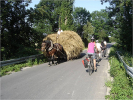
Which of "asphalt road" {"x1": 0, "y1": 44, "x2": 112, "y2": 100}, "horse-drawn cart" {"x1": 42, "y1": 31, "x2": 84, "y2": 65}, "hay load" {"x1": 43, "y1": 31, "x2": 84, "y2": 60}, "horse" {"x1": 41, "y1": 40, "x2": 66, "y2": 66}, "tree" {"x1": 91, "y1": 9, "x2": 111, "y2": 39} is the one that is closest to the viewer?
"asphalt road" {"x1": 0, "y1": 44, "x2": 112, "y2": 100}

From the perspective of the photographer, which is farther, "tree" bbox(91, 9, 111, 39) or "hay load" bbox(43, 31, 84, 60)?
"tree" bbox(91, 9, 111, 39)

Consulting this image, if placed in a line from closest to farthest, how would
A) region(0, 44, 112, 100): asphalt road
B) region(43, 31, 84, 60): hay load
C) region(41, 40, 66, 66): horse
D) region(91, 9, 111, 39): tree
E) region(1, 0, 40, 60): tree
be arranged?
region(0, 44, 112, 100): asphalt road
region(41, 40, 66, 66): horse
region(1, 0, 40, 60): tree
region(43, 31, 84, 60): hay load
region(91, 9, 111, 39): tree

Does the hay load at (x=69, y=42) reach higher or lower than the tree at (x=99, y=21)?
lower

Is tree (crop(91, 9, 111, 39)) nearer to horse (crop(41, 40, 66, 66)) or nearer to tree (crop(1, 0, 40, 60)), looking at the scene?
tree (crop(1, 0, 40, 60))

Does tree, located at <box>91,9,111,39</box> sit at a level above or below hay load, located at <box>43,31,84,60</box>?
above

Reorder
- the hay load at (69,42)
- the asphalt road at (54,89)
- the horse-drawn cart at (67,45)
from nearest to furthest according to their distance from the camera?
the asphalt road at (54,89) → the horse-drawn cart at (67,45) → the hay load at (69,42)

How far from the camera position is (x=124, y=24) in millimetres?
14320

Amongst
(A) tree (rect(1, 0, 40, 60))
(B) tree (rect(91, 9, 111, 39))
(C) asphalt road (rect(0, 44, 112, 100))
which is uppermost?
(B) tree (rect(91, 9, 111, 39))

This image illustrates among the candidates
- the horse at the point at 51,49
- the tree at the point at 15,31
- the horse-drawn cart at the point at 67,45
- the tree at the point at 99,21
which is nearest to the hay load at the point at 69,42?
the horse-drawn cart at the point at 67,45

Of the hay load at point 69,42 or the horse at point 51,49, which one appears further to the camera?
the hay load at point 69,42

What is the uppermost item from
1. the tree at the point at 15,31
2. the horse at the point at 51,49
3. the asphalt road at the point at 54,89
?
the tree at the point at 15,31

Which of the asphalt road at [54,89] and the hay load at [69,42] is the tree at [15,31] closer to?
the hay load at [69,42]

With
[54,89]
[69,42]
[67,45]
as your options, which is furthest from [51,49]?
[54,89]

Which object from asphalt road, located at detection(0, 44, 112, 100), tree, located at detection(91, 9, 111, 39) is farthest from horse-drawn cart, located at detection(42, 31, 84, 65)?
tree, located at detection(91, 9, 111, 39)
